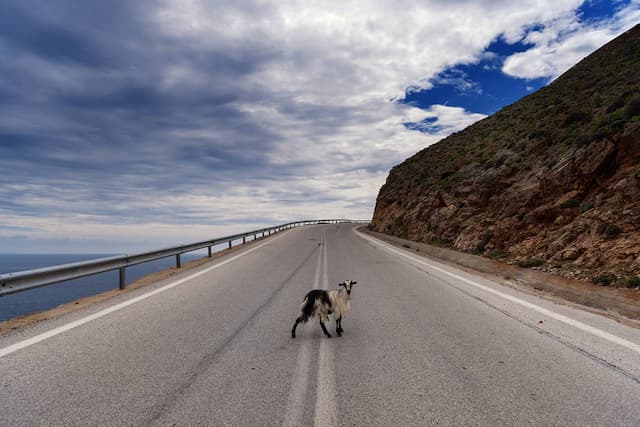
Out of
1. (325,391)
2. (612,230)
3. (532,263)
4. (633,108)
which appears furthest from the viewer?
(633,108)

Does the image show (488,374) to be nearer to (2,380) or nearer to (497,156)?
(2,380)

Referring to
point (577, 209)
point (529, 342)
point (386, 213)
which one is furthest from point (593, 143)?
point (386, 213)

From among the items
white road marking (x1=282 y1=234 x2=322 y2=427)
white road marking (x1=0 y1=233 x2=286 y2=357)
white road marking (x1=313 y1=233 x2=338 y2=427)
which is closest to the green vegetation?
white road marking (x1=313 y1=233 x2=338 y2=427)

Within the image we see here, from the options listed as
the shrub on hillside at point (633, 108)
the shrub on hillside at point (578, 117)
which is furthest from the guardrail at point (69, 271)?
the shrub on hillside at point (578, 117)

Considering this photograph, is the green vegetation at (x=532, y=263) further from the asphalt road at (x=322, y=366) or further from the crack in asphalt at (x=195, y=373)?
the crack in asphalt at (x=195, y=373)

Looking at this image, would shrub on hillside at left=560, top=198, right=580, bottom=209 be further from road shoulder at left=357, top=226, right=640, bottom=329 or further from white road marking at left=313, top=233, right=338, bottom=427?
white road marking at left=313, top=233, right=338, bottom=427

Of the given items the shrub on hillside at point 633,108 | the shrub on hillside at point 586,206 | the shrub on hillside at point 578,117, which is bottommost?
the shrub on hillside at point 586,206

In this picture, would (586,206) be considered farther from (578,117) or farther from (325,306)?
(325,306)

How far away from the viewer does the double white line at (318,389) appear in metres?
3.13

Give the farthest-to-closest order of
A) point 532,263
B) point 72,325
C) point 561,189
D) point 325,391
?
point 561,189
point 532,263
point 72,325
point 325,391

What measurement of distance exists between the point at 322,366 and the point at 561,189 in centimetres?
1580

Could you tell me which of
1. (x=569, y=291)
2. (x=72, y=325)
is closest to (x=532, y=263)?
(x=569, y=291)

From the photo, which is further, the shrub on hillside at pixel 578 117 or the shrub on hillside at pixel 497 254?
the shrub on hillside at pixel 578 117

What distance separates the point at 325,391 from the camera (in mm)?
3650
